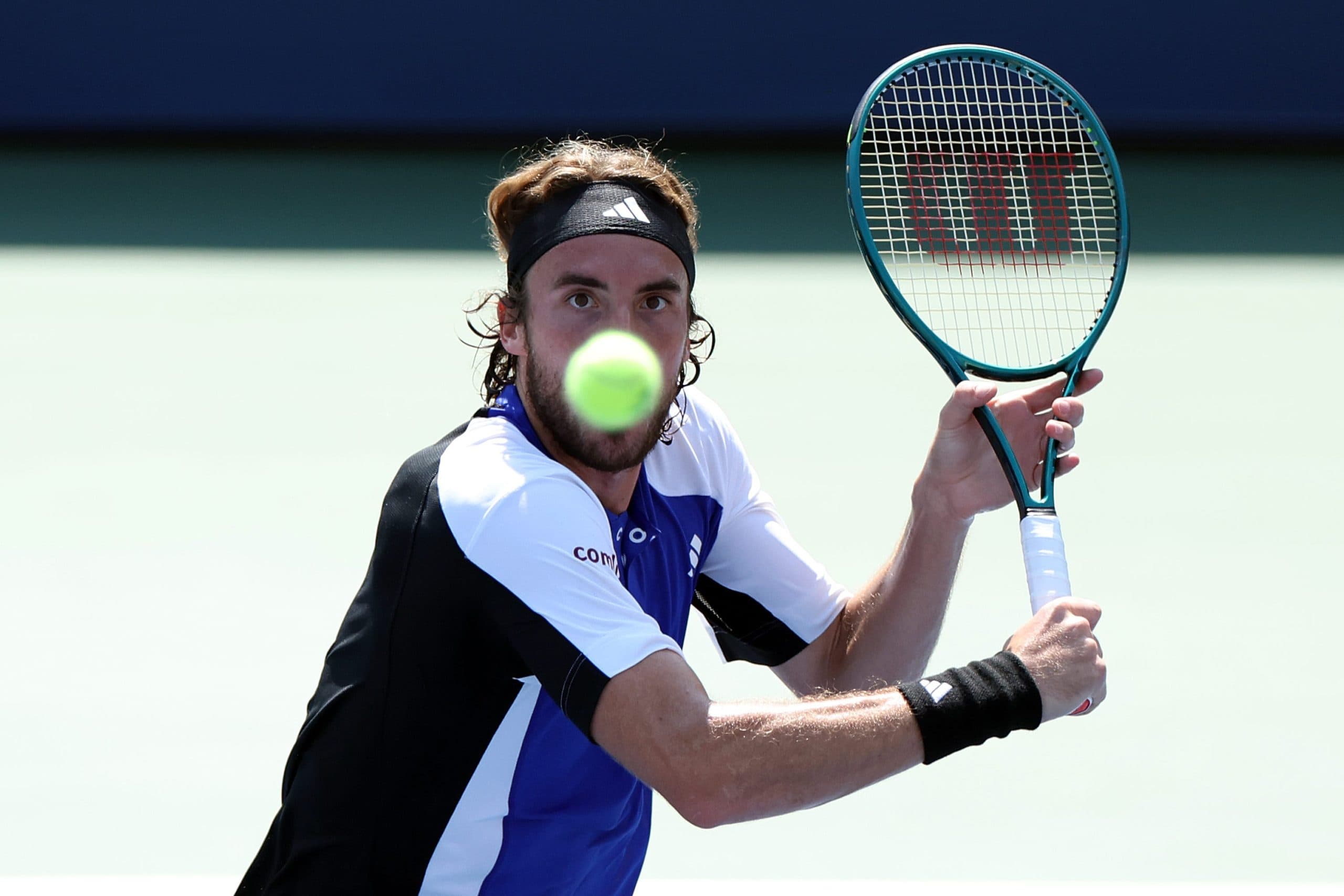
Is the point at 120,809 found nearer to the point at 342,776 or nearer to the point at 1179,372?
the point at 342,776

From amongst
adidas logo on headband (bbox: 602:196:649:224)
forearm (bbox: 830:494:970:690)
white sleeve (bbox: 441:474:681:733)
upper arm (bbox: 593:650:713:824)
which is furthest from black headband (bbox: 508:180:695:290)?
upper arm (bbox: 593:650:713:824)

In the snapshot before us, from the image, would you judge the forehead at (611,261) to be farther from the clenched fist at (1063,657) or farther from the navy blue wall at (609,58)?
the navy blue wall at (609,58)

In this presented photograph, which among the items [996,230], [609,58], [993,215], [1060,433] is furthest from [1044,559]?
[609,58]

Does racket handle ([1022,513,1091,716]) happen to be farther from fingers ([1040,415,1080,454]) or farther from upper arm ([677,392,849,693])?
upper arm ([677,392,849,693])

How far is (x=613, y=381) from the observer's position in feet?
6.26

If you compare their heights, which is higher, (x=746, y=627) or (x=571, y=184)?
(x=571, y=184)

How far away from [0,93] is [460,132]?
2.22 meters

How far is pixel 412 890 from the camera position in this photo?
188 cm

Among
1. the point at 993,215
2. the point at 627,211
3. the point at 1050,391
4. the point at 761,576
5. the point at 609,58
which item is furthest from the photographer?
the point at 609,58

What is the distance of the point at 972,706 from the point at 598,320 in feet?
2.22

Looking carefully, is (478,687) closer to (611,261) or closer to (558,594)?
Answer: (558,594)

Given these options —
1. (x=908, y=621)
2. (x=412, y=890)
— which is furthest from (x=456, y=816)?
(x=908, y=621)

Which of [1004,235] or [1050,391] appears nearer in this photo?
[1050,391]

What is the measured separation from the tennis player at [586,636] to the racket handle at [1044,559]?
12cm
